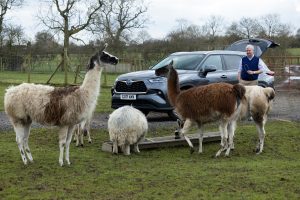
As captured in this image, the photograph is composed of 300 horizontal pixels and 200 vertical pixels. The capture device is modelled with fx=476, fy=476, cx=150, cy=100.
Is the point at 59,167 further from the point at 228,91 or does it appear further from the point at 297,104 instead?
the point at 297,104

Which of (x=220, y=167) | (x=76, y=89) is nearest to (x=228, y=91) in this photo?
(x=220, y=167)

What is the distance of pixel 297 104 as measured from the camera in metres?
19.2

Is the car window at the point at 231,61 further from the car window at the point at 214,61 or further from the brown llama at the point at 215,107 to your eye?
the brown llama at the point at 215,107

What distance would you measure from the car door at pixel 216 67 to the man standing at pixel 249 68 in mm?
1765

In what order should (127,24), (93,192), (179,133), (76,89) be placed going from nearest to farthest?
(93,192), (76,89), (179,133), (127,24)

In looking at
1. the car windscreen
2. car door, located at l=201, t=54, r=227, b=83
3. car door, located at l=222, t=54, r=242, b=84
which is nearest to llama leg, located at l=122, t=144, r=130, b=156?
the car windscreen

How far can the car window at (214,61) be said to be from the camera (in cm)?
1302

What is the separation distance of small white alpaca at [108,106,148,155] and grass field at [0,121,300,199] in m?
0.26

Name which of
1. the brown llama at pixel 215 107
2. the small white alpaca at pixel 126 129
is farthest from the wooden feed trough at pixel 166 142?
the brown llama at pixel 215 107

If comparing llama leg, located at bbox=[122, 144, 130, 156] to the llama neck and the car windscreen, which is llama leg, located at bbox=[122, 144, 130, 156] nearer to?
the llama neck

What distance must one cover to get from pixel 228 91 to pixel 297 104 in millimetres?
11365

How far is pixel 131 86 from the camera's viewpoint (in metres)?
12.4

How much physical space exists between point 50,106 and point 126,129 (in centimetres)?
176

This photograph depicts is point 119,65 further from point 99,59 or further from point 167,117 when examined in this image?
point 99,59
